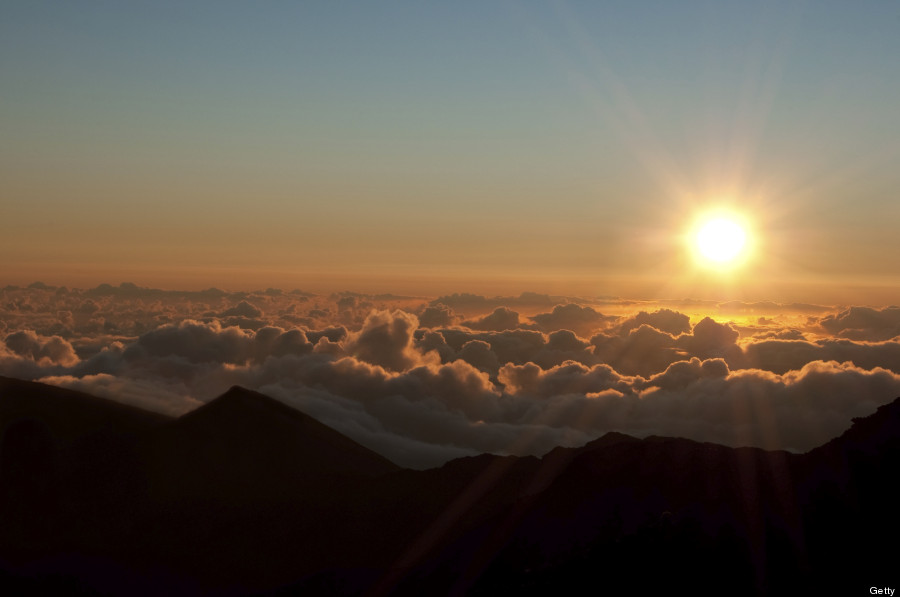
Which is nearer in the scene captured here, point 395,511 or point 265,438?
point 395,511

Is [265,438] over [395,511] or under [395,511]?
over

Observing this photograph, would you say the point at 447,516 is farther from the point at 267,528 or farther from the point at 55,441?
the point at 55,441

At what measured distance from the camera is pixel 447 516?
325 ft

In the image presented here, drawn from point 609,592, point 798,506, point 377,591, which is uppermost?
point 798,506

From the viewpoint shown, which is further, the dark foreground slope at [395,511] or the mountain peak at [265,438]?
the mountain peak at [265,438]

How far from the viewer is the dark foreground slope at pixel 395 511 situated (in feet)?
191

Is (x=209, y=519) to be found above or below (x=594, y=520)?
below

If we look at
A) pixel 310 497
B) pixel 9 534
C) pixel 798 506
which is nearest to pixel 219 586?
pixel 310 497

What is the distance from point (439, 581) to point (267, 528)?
4050 cm

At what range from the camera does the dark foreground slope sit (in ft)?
191

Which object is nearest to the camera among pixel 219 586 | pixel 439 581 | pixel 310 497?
pixel 439 581

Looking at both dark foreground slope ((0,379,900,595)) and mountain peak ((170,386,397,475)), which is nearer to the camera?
dark foreground slope ((0,379,900,595))

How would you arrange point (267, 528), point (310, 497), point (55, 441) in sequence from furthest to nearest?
point (55, 441), point (310, 497), point (267, 528)

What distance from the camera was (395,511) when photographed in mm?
103250
